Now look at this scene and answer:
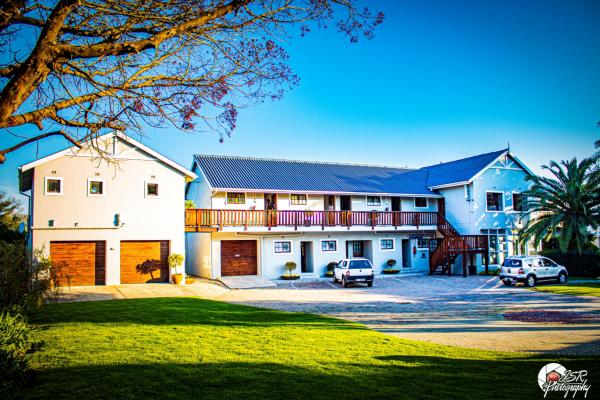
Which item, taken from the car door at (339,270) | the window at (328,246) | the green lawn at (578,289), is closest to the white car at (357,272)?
the car door at (339,270)

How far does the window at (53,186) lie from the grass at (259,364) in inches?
456

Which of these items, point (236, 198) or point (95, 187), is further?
point (236, 198)

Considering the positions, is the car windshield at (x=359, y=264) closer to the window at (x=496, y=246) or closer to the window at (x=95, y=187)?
the window at (x=496, y=246)

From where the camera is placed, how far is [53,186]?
22172mm

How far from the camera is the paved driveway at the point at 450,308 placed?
1091cm

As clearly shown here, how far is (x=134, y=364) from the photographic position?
7742 mm

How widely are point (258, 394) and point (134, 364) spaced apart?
9.36ft

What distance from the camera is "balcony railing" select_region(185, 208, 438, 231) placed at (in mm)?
25812

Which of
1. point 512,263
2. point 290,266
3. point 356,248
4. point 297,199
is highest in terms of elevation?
point 297,199

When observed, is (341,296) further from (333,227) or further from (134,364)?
(134,364)

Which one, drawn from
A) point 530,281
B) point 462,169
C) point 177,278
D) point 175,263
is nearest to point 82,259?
point 175,263

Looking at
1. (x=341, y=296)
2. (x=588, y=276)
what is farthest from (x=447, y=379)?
(x=588, y=276)

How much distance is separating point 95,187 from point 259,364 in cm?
1879

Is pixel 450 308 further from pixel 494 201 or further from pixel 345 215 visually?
pixel 494 201
